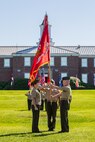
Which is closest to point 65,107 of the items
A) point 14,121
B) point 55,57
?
point 14,121

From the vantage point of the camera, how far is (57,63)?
82375mm

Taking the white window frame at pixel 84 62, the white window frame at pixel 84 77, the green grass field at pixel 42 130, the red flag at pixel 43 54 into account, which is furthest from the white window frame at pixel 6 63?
the red flag at pixel 43 54

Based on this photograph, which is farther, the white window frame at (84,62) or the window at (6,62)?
the white window frame at (84,62)

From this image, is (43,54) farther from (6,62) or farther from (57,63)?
(6,62)

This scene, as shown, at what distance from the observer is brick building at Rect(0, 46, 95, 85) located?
8144cm

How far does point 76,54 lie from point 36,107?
6435cm

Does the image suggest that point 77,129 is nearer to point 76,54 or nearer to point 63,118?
point 63,118

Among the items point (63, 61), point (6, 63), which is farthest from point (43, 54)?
point (6, 63)

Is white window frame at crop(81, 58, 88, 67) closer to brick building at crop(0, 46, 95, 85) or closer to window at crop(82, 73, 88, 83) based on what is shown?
brick building at crop(0, 46, 95, 85)

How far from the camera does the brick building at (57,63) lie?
Result: 81.4m

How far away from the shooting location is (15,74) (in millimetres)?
82062

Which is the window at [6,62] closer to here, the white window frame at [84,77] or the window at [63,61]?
the window at [63,61]

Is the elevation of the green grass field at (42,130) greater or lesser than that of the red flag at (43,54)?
lesser

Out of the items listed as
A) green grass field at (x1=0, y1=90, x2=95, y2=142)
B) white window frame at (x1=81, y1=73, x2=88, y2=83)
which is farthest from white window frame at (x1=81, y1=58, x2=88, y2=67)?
green grass field at (x1=0, y1=90, x2=95, y2=142)
